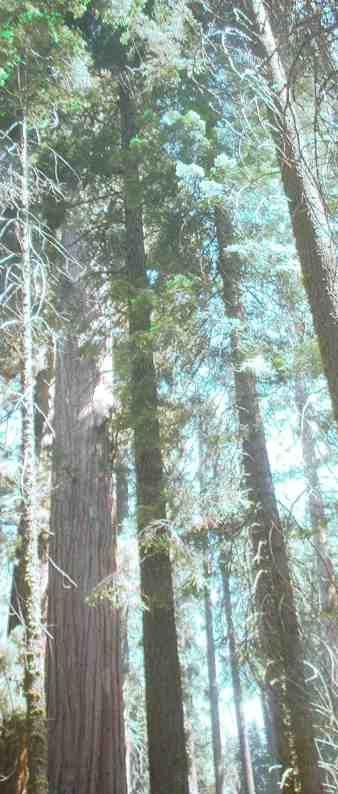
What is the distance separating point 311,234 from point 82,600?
3805 mm

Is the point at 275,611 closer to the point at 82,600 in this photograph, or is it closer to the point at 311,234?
the point at 82,600

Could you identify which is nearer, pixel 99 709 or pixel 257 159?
pixel 99 709

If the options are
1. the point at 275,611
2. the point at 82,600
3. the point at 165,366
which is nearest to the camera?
the point at 275,611

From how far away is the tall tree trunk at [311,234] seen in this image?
383cm

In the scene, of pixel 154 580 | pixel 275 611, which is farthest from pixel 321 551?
pixel 154 580

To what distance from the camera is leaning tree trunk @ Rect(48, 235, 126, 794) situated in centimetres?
513

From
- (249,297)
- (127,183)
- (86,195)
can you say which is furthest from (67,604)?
(86,195)

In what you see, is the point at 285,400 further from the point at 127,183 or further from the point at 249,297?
the point at 127,183

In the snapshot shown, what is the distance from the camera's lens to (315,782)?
486 cm

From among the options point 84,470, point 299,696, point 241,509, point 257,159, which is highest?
point 257,159

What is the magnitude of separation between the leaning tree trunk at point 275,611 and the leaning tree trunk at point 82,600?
134 centimetres

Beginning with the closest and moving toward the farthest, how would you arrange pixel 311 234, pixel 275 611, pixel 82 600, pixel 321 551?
pixel 311 234 → pixel 275 611 → pixel 82 600 → pixel 321 551

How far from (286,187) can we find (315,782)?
4.54 meters

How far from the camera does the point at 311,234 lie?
168 inches
